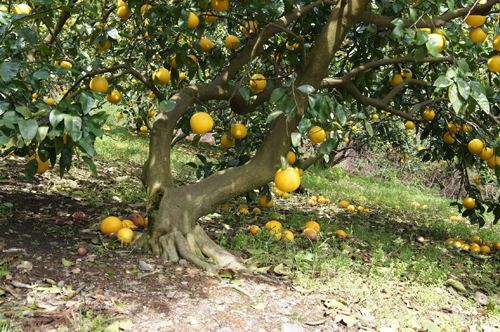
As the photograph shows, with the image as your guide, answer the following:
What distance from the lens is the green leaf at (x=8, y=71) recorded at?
168cm

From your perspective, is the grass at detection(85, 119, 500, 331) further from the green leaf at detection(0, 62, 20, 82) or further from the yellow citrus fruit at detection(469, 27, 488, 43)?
the green leaf at detection(0, 62, 20, 82)

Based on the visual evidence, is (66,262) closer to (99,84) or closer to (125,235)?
(125,235)

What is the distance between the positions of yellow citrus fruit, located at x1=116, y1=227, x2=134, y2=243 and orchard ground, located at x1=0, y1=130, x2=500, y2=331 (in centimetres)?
6

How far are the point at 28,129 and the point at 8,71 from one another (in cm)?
32

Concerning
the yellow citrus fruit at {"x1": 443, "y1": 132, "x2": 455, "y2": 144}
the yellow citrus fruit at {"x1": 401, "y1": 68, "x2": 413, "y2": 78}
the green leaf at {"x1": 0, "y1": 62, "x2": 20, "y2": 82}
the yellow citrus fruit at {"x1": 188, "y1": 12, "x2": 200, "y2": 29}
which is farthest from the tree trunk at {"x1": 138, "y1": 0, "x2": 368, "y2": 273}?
the yellow citrus fruit at {"x1": 443, "y1": 132, "x2": 455, "y2": 144}

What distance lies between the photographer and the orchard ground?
5.84 feet

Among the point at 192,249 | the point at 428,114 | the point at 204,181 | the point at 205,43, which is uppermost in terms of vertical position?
the point at 205,43

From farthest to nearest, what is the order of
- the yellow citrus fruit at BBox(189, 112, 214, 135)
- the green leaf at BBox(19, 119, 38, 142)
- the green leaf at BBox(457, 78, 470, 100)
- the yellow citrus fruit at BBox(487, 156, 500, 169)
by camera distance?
the yellow citrus fruit at BBox(487, 156, 500, 169)
the yellow citrus fruit at BBox(189, 112, 214, 135)
the green leaf at BBox(457, 78, 470, 100)
the green leaf at BBox(19, 119, 38, 142)

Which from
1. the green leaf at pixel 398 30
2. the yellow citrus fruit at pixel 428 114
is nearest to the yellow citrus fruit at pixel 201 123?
the green leaf at pixel 398 30

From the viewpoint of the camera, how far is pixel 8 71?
171cm

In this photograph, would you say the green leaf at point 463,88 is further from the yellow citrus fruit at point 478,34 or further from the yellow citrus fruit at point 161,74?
the yellow citrus fruit at point 161,74

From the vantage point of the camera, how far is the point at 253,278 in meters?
2.40

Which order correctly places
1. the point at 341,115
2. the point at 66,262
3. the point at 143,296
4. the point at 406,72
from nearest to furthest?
the point at 143,296 < the point at 341,115 < the point at 66,262 < the point at 406,72

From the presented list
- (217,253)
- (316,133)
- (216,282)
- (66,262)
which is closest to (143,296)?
(216,282)
